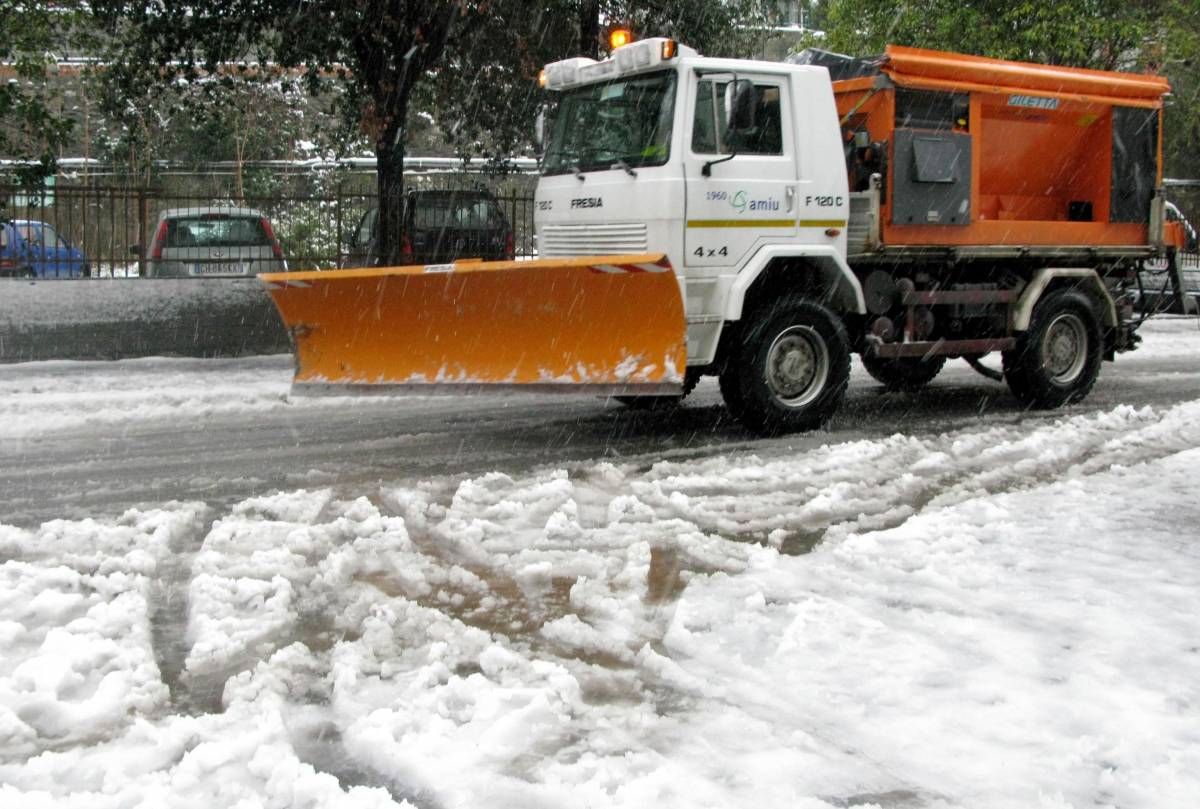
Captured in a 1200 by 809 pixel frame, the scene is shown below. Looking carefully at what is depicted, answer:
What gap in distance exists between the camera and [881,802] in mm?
3320

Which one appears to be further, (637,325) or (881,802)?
(637,325)

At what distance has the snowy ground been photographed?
3480 millimetres

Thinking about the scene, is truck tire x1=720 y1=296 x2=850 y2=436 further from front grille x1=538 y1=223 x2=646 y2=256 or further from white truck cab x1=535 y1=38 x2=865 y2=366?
front grille x1=538 y1=223 x2=646 y2=256

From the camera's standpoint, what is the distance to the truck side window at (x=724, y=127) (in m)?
8.30

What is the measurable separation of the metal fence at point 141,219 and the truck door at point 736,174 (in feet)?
19.0

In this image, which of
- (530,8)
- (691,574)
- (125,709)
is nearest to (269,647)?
(125,709)

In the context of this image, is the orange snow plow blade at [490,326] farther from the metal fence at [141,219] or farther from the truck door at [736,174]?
the metal fence at [141,219]

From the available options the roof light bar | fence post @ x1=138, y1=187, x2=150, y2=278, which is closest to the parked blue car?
fence post @ x1=138, y1=187, x2=150, y2=278

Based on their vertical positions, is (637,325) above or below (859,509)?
above

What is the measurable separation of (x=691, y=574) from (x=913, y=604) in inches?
37.1

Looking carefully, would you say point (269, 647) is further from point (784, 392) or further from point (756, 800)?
point (784, 392)

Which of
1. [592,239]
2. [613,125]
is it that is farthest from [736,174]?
[592,239]

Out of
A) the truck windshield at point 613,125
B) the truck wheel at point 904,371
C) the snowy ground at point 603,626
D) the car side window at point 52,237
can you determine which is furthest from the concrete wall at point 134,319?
the truck wheel at point 904,371

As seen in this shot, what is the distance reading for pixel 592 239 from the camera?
8.68 meters
